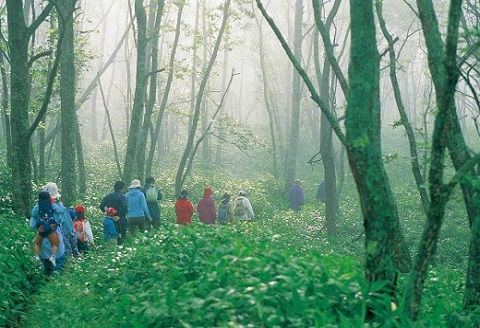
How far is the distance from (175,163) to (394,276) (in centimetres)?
2770

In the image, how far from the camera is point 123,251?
27.9 ft

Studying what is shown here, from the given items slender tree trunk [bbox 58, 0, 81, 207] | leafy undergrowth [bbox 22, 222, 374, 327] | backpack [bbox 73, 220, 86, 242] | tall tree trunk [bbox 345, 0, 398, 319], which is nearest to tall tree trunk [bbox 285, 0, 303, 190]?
slender tree trunk [bbox 58, 0, 81, 207]

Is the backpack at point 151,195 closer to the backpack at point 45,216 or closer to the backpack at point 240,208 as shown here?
the backpack at point 240,208

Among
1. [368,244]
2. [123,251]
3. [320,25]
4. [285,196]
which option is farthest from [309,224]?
[368,244]

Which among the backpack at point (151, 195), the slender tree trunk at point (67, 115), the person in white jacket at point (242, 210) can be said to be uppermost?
Answer: the slender tree trunk at point (67, 115)

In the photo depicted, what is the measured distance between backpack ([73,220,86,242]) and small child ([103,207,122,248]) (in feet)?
2.75

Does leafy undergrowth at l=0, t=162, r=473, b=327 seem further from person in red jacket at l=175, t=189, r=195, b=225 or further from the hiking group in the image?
person in red jacket at l=175, t=189, r=195, b=225

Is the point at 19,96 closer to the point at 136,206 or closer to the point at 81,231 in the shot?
the point at 81,231

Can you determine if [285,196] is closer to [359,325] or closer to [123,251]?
[123,251]

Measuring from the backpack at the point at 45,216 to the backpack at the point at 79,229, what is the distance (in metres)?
1.99

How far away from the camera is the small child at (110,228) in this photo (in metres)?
12.1

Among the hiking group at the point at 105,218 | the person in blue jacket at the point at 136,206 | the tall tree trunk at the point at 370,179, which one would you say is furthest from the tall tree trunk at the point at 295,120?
the tall tree trunk at the point at 370,179

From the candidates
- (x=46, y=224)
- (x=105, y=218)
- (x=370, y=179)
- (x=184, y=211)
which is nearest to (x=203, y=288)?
(x=370, y=179)

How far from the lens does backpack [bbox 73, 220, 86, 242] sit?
11203 millimetres
